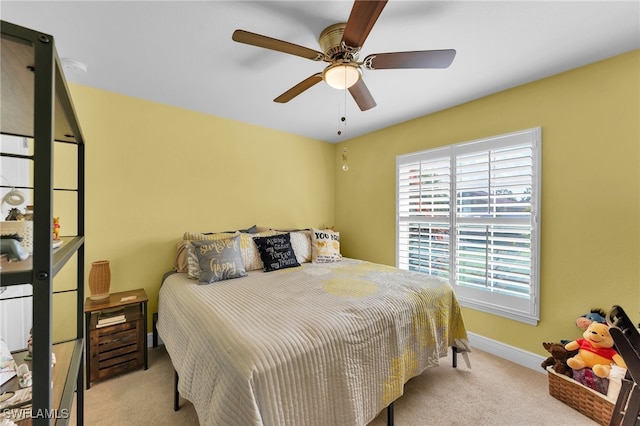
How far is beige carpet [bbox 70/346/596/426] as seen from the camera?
1.64 meters

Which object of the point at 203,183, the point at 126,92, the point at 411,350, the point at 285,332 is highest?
the point at 126,92

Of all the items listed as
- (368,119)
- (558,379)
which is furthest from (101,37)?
(558,379)

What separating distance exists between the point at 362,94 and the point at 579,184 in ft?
6.00

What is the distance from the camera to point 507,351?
2.34 metres

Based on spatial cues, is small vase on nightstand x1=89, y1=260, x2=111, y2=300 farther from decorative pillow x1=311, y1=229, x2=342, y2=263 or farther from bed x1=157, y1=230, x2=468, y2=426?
decorative pillow x1=311, y1=229, x2=342, y2=263

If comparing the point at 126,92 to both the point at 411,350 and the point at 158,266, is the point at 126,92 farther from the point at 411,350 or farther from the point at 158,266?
the point at 411,350

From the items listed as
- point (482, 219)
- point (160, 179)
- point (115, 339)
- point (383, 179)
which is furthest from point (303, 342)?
point (383, 179)

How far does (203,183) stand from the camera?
114 inches

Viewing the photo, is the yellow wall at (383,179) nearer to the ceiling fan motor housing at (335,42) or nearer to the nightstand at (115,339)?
the nightstand at (115,339)

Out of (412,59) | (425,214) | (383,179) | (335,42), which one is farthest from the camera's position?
(383,179)

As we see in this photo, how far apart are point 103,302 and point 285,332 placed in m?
1.81

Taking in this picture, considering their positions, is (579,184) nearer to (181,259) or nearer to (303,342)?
(303,342)

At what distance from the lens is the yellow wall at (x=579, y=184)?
1807mm

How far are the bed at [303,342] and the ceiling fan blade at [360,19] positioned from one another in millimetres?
1487
